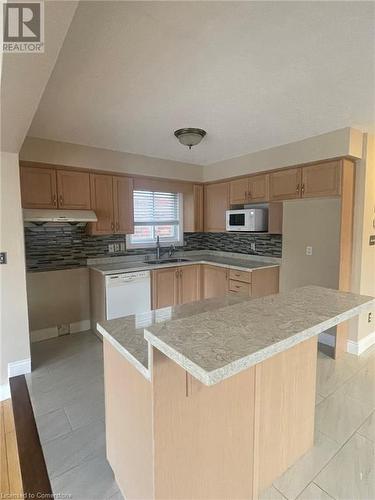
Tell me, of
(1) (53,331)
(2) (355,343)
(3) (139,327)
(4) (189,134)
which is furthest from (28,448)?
(2) (355,343)

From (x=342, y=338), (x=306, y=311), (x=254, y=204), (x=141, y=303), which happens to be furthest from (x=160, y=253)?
(x=306, y=311)

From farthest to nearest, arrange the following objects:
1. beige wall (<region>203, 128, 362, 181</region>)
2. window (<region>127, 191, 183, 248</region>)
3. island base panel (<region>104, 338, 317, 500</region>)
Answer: window (<region>127, 191, 183, 248</region>)
beige wall (<region>203, 128, 362, 181</region>)
island base panel (<region>104, 338, 317, 500</region>)

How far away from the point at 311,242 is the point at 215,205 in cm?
176

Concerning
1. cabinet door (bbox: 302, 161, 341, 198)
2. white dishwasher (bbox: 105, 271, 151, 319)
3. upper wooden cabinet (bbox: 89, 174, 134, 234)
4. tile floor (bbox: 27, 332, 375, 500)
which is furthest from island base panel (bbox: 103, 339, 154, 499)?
cabinet door (bbox: 302, 161, 341, 198)

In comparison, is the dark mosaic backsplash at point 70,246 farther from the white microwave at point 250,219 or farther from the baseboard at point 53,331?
the baseboard at point 53,331

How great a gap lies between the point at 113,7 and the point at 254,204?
317cm

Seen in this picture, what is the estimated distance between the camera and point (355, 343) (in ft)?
10.0

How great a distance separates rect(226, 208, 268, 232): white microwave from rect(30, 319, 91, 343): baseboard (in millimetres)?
2483

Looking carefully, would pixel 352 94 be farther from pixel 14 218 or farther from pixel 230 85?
pixel 14 218

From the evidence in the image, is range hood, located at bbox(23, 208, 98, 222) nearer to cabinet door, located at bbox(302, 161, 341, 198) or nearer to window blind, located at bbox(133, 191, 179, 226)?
window blind, located at bbox(133, 191, 179, 226)

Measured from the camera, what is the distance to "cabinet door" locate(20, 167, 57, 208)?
2990 mm

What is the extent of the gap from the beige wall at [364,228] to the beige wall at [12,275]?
3.41 metres

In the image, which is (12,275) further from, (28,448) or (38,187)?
(28,448)

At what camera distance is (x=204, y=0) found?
3.76 feet
